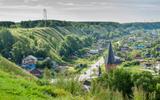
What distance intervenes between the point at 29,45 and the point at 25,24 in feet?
180

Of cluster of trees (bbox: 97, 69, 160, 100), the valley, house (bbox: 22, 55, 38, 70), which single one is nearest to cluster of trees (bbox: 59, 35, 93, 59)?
the valley

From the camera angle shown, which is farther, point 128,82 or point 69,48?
point 69,48

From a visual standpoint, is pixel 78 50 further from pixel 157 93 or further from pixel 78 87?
pixel 78 87

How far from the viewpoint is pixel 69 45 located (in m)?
107

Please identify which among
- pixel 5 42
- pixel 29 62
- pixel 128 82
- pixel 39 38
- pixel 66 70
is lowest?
pixel 29 62

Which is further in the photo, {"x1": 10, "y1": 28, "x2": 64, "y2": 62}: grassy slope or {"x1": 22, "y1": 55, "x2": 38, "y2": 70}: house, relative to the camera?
{"x1": 10, "y1": 28, "x2": 64, "y2": 62}: grassy slope

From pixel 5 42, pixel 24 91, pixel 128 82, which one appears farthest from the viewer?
pixel 5 42

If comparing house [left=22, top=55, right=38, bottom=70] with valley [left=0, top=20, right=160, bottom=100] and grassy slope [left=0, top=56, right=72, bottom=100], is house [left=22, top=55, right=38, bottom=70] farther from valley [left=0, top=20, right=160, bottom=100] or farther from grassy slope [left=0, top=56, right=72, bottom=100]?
grassy slope [left=0, top=56, right=72, bottom=100]

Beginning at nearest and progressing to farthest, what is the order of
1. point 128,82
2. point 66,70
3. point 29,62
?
1. point 66,70
2. point 128,82
3. point 29,62

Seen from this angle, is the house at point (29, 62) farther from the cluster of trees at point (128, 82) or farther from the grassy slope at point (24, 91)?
the grassy slope at point (24, 91)

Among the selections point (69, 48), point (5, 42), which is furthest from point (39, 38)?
point (5, 42)

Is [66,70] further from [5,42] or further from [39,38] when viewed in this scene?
[39,38]

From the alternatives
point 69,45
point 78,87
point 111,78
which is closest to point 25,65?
point 69,45

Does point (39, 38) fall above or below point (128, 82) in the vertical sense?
below
